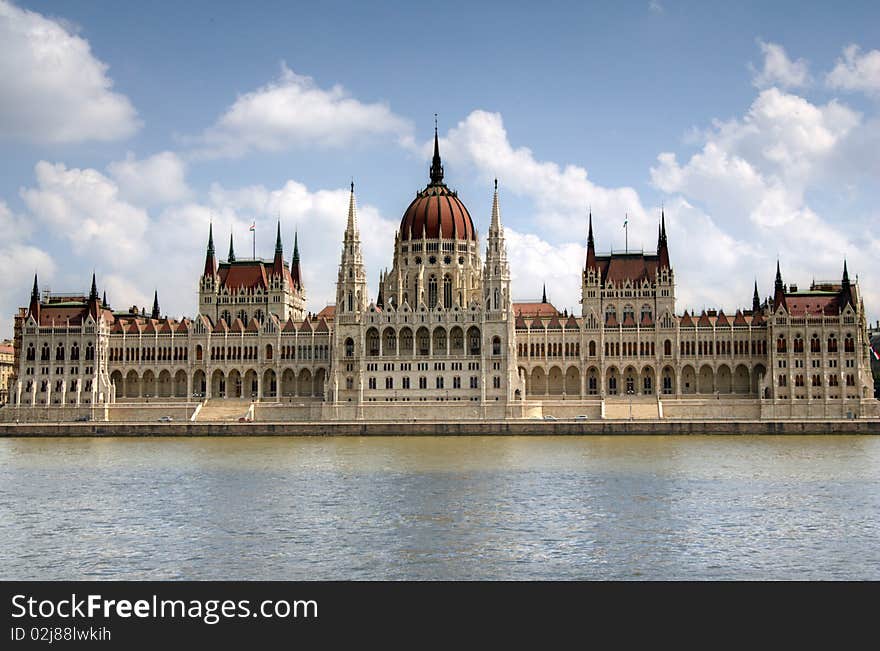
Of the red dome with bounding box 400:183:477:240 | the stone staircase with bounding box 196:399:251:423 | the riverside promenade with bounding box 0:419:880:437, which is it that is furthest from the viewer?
the red dome with bounding box 400:183:477:240

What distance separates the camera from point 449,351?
336 feet

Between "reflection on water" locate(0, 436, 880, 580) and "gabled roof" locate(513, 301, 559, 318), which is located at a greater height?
"gabled roof" locate(513, 301, 559, 318)

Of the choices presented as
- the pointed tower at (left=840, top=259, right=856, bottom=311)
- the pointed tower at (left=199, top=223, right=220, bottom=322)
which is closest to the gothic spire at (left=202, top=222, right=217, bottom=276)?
the pointed tower at (left=199, top=223, right=220, bottom=322)

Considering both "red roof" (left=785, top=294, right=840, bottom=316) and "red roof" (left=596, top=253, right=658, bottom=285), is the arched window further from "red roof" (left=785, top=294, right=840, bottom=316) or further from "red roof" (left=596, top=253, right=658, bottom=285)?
"red roof" (left=785, top=294, right=840, bottom=316)

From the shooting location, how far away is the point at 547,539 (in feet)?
122

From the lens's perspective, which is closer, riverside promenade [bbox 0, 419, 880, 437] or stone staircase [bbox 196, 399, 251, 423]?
riverside promenade [bbox 0, 419, 880, 437]

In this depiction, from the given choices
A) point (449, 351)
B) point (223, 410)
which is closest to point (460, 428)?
point (449, 351)

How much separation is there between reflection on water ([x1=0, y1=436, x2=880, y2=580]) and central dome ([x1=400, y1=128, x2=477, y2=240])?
4578cm

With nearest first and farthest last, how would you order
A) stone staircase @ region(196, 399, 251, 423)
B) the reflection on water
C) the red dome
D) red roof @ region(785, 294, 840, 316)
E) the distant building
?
the reflection on water → stone staircase @ region(196, 399, 251, 423) → red roof @ region(785, 294, 840, 316) → the red dome → the distant building

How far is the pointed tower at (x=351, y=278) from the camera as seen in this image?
4176 inches

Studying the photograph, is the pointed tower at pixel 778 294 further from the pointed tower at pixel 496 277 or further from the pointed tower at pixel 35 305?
the pointed tower at pixel 35 305

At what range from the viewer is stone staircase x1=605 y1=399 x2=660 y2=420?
96481 mm
